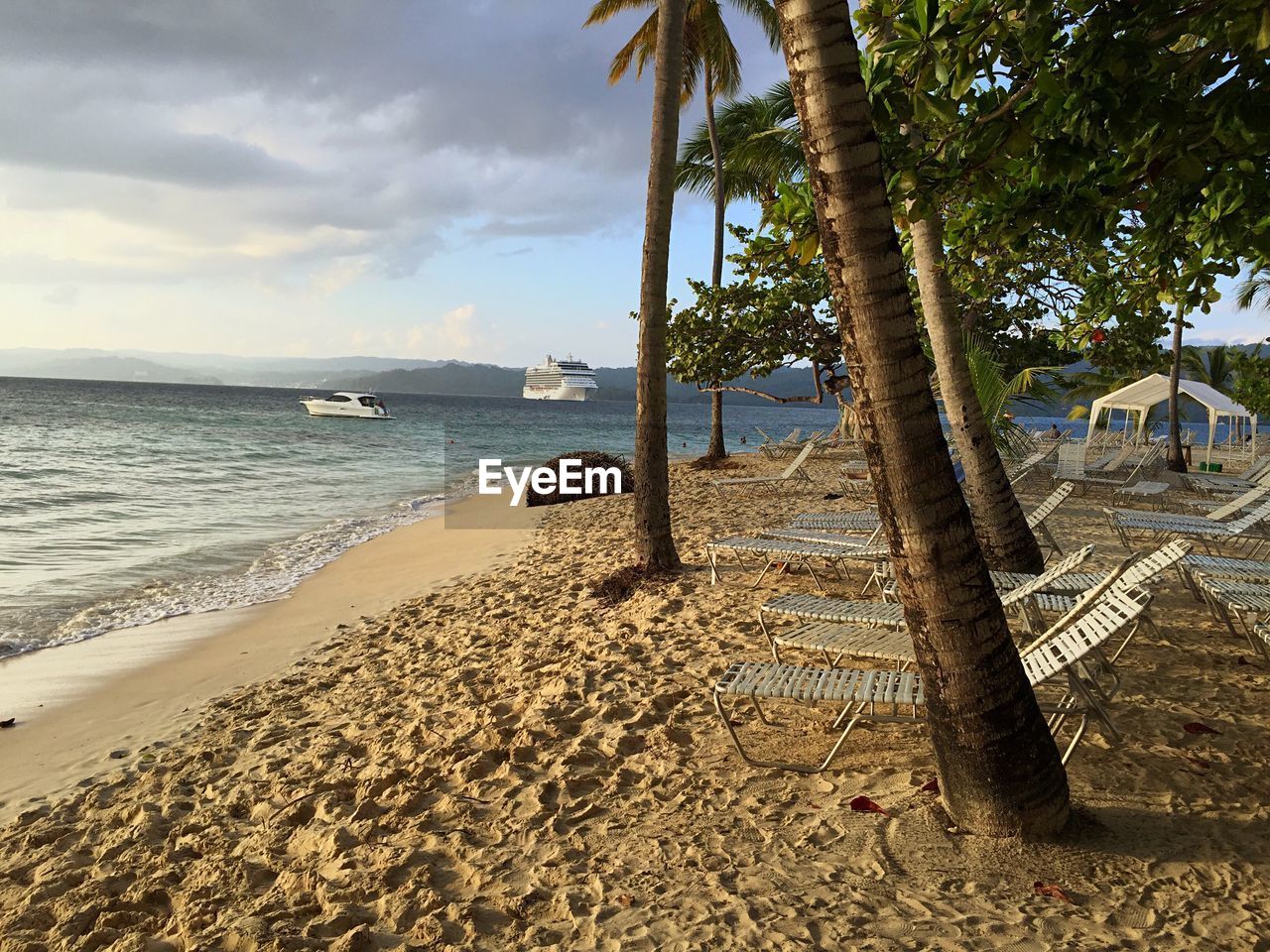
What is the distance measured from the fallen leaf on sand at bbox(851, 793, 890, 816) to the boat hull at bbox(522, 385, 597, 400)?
105m

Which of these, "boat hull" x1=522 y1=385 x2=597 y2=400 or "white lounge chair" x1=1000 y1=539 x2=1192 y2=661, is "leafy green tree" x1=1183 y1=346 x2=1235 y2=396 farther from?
"boat hull" x1=522 y1=385 x2=597 y2=400

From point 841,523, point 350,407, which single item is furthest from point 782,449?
point 350,407

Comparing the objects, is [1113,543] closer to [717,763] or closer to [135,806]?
[717,763]

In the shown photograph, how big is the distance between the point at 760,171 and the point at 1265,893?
62.1 ft

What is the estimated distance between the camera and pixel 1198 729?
3.55 m

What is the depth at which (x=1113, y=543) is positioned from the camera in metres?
8.20

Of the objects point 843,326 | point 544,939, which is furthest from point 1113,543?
point 544,939

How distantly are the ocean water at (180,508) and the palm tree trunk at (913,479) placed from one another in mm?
6963

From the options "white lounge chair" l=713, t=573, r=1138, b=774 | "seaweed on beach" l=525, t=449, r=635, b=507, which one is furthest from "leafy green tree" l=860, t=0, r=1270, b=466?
"seaweed on beach" l=525, t=449, r=635, b=507

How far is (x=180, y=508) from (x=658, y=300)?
1123 centimetres

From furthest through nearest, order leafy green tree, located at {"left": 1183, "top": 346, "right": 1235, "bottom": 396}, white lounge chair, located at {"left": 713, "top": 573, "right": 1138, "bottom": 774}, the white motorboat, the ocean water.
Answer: the white motorboat → leafy green tree, located at {"left": 1183, "top": 346, "right": 1235, "bottom": 396} → the ocean water → white lounge chair, located at {"left": 713, "top": 573, "right": 1138, "bottom": 774}

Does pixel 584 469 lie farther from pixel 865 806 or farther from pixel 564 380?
pixel 564 380

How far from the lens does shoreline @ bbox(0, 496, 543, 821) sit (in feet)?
14.5

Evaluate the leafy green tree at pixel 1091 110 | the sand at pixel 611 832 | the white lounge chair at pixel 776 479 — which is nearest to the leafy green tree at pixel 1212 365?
the white lounge chair at pixel 776 479
